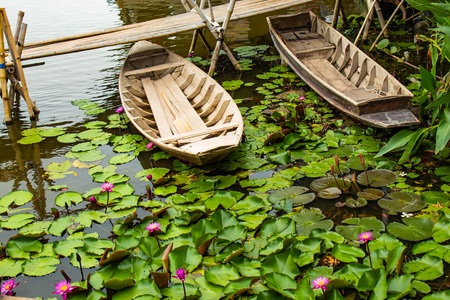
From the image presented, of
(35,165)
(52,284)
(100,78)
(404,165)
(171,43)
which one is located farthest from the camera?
(171,43)

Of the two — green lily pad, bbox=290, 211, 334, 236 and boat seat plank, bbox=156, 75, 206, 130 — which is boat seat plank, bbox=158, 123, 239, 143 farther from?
green lily pad, bbox=290, 211, 334, 236

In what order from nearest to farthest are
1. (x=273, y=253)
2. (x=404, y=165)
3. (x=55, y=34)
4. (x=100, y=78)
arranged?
1. (x=273, y=253)
2. (x=404, y=165)
3. (x=100, y=78)
4. (x=55, y=34)

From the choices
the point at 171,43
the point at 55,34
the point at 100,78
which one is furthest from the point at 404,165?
the point at 55,34

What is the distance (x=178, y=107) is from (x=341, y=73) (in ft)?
7.61

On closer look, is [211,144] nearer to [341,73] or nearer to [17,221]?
[17,221]

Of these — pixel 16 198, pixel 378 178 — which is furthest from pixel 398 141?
pixel 16 198

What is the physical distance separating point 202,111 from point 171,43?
4.43 metres

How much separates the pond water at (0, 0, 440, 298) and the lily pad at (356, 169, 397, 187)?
1.99m

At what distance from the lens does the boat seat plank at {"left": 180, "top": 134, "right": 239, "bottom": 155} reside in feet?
11.3

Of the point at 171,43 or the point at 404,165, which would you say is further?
the point at 171,43

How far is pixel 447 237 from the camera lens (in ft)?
8.36

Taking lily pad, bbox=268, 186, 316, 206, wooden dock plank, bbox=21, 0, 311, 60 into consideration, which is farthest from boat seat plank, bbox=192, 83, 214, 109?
lily pad, bbox=268, 186, 316, 206

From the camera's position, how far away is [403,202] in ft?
10.1

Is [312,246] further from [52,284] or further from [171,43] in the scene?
[171,43]
